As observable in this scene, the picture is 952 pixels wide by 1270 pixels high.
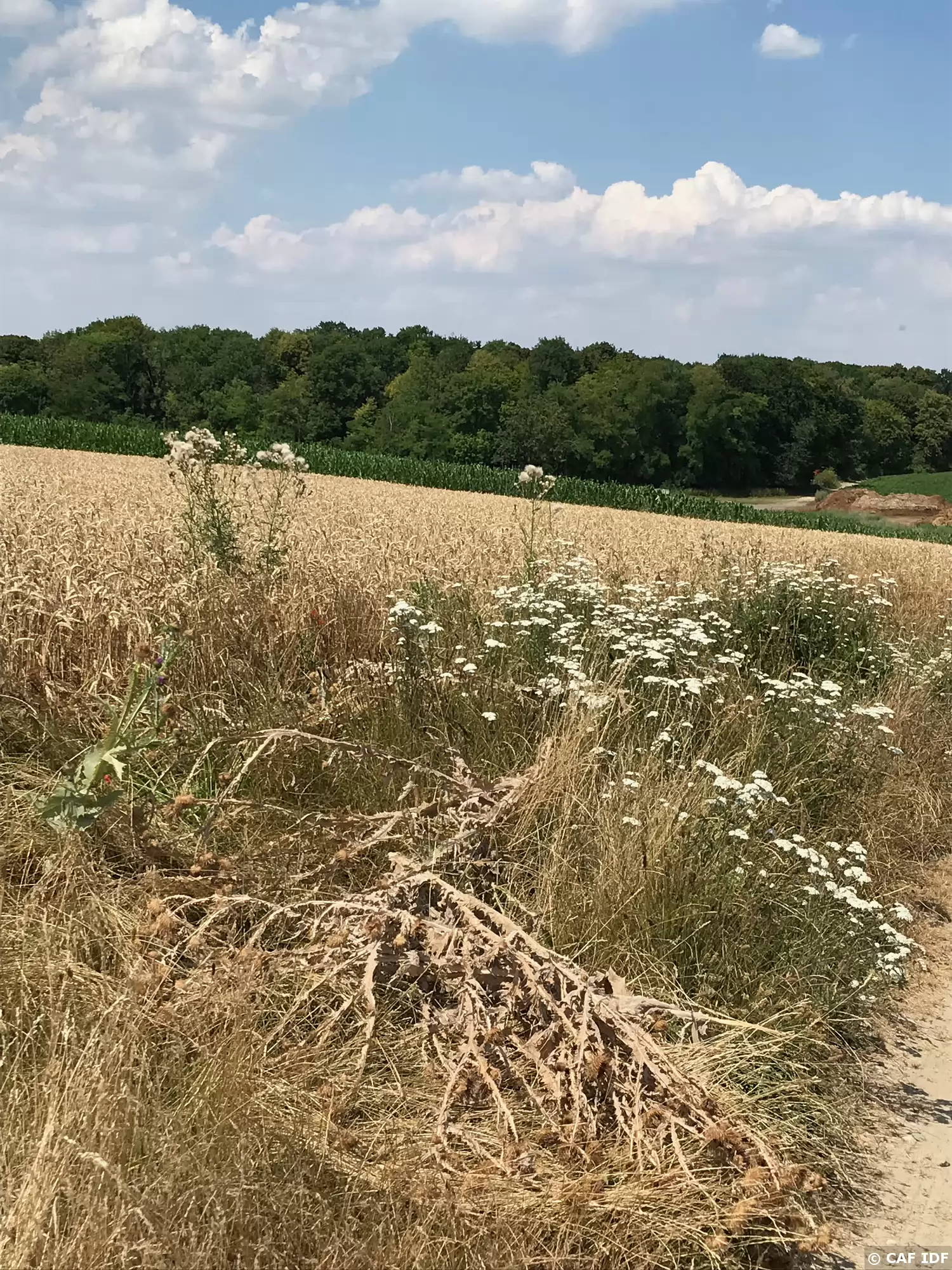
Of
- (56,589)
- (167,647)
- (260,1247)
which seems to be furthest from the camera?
(56,589)

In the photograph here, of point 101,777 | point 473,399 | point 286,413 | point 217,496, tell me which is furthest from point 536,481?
point 286,413

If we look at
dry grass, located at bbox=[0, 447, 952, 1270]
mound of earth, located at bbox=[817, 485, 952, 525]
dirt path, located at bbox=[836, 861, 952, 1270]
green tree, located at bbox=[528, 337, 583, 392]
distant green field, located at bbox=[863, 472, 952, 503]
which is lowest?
dirt path, located at bbox=[836, 861, 952, 1270]

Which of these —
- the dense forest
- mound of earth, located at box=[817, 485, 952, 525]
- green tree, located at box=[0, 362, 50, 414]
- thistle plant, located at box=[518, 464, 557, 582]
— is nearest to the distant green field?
mound of earth, located at box=[817, 485, 952, 525]

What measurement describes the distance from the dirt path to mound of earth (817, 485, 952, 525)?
4602 cm

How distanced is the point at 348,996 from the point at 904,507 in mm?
50470

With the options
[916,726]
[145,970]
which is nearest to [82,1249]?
[145,970]

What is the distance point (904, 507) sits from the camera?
159 feet

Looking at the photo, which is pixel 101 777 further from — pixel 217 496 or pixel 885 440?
pixel 885 440

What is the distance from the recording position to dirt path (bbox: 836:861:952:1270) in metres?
3.07

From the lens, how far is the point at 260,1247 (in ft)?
7.47

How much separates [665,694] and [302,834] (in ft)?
7.47

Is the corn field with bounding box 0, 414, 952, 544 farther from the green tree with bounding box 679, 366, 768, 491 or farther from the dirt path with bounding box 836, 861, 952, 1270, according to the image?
the green tree with bounding box 679, 366, 768, 491

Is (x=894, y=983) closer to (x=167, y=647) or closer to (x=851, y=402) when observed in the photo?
(x=167, y=647)

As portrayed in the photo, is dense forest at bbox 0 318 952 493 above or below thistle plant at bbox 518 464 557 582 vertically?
above
